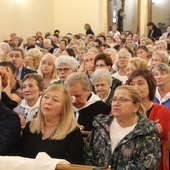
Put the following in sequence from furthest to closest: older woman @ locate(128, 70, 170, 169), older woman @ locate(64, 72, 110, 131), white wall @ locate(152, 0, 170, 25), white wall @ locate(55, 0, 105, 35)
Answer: white wall @ locate(152, 0, 170, 25) → white wall @ locate(55, 0, 105, 35) → older woman @ locate(64, 72, 110, 131) → older woman @ locate(128, 70, 170, 169)

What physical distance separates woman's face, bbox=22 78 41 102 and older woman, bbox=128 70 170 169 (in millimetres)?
983

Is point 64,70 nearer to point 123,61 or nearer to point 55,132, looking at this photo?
point 123,61

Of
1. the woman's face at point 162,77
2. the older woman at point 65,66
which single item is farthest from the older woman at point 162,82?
the older woman at point 65,66

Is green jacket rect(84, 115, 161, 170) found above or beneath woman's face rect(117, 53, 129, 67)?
beneath

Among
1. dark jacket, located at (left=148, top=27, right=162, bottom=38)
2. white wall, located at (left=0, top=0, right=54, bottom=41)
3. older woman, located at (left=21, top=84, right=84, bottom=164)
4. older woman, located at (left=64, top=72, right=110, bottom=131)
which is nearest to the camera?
older woman, located at (left=21, top=84, right=84, bottom=164)

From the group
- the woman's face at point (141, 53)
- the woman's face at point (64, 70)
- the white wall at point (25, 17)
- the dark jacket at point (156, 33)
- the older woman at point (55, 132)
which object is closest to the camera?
the older woman at point (55, 132)

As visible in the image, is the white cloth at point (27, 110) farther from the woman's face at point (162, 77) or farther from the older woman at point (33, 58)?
the older woman at point (33, 58)

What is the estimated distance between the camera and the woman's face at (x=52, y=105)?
118 inches

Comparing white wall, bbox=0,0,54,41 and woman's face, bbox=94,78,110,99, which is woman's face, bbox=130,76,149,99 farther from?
white wall, bbox=0,0,54,41

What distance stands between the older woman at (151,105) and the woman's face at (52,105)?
80cm

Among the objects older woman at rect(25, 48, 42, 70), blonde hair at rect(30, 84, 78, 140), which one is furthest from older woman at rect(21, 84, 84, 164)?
older woman at rect(25, 48, 42, 70)

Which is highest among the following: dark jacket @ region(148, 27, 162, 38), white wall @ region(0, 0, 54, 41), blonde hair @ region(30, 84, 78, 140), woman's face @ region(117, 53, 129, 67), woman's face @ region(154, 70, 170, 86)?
white wall @ region(0, 0, 54, 41)

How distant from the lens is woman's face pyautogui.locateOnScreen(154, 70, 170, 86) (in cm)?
461

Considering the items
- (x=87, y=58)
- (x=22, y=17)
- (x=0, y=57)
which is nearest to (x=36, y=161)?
(x=87, y=58)
